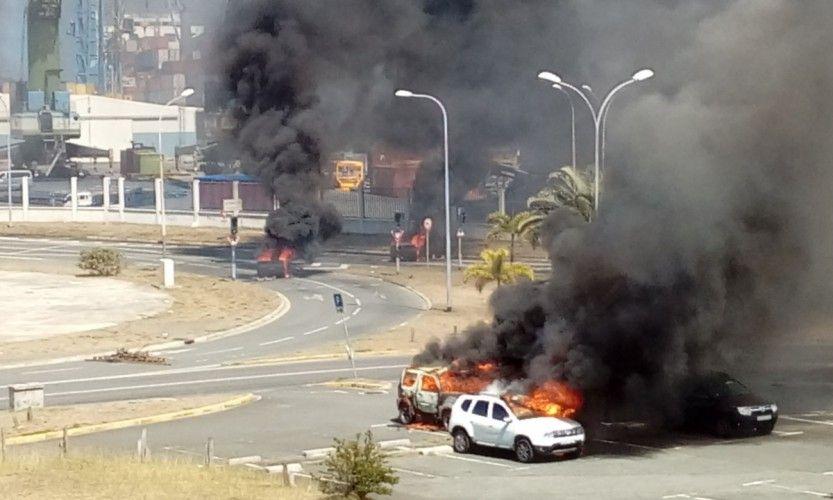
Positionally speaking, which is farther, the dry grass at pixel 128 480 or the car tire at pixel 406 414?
the car tire at pixel 406 414

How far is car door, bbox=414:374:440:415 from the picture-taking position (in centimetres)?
3391

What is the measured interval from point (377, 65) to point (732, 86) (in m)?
64.4

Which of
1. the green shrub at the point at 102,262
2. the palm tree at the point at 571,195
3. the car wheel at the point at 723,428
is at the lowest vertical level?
the car wheel at the point at 723,428

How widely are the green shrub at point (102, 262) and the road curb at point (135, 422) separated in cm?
3945

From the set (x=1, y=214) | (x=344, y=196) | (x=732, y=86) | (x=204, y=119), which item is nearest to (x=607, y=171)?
(x=732, y=86)

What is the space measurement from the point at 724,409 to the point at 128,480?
13.7m

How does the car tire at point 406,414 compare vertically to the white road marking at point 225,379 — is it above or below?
above

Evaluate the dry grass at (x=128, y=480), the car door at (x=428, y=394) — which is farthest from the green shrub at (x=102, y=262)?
the dry grass at (x=128, y=480)

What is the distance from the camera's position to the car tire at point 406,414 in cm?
3472

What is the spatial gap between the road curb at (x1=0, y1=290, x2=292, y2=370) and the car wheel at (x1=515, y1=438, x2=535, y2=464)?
A: 2470cm

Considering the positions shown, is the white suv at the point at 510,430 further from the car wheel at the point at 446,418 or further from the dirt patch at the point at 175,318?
the dirt patch at the point at 175,318

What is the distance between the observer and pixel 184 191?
140750 mm

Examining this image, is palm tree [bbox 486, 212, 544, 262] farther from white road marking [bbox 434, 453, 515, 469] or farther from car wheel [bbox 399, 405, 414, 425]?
white road marking [bbox 434, 453, 515, 469]

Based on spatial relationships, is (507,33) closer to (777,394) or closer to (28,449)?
(777,394)
